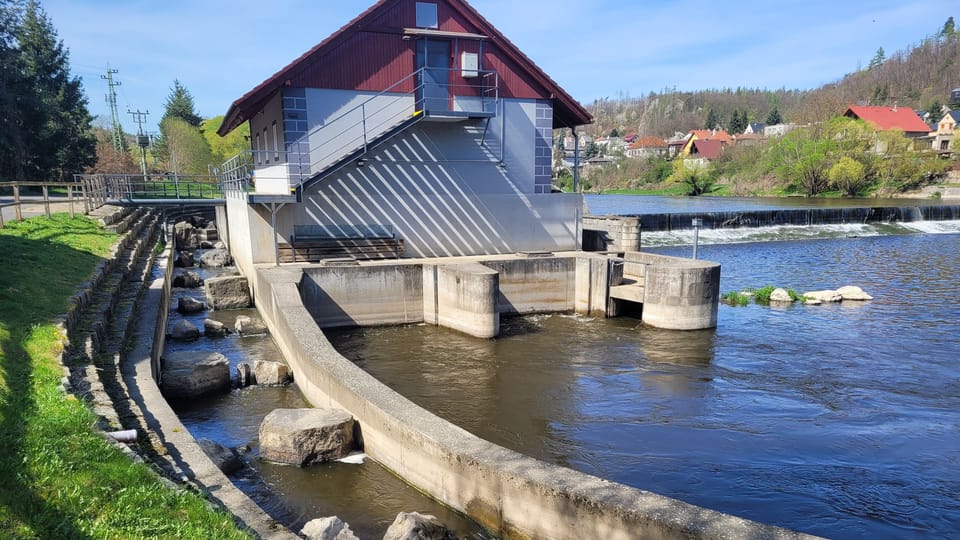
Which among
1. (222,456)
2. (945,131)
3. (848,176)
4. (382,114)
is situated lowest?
(222,456)

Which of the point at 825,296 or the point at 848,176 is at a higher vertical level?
the point at 848,176

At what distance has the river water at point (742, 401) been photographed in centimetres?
854

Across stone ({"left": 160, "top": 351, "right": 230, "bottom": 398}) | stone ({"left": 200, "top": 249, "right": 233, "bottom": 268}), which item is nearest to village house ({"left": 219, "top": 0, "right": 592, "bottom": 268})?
stone ({"left": 160, "top": 351, "right": 230, "bottom": 398})

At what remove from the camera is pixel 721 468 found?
9.19 m

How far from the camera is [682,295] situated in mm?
16859

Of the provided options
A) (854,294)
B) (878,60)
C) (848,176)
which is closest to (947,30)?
(878,60)

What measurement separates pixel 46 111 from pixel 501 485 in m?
51.2

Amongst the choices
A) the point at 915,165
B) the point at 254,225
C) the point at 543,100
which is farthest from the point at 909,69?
the point at 254,225

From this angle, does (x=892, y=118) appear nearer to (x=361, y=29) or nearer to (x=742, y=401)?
(x=361, y=29)

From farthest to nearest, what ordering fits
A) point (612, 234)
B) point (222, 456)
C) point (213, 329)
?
point (612, 234) → point (213, 329) → point (222, 456)

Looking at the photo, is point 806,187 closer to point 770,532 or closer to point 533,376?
point 533,376

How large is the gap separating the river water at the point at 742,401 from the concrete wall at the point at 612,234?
13.8 feet

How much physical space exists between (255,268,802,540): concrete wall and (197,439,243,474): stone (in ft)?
5.99

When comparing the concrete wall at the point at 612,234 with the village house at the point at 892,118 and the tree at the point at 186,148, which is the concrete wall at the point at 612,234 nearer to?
the tree at the point at 186,148
